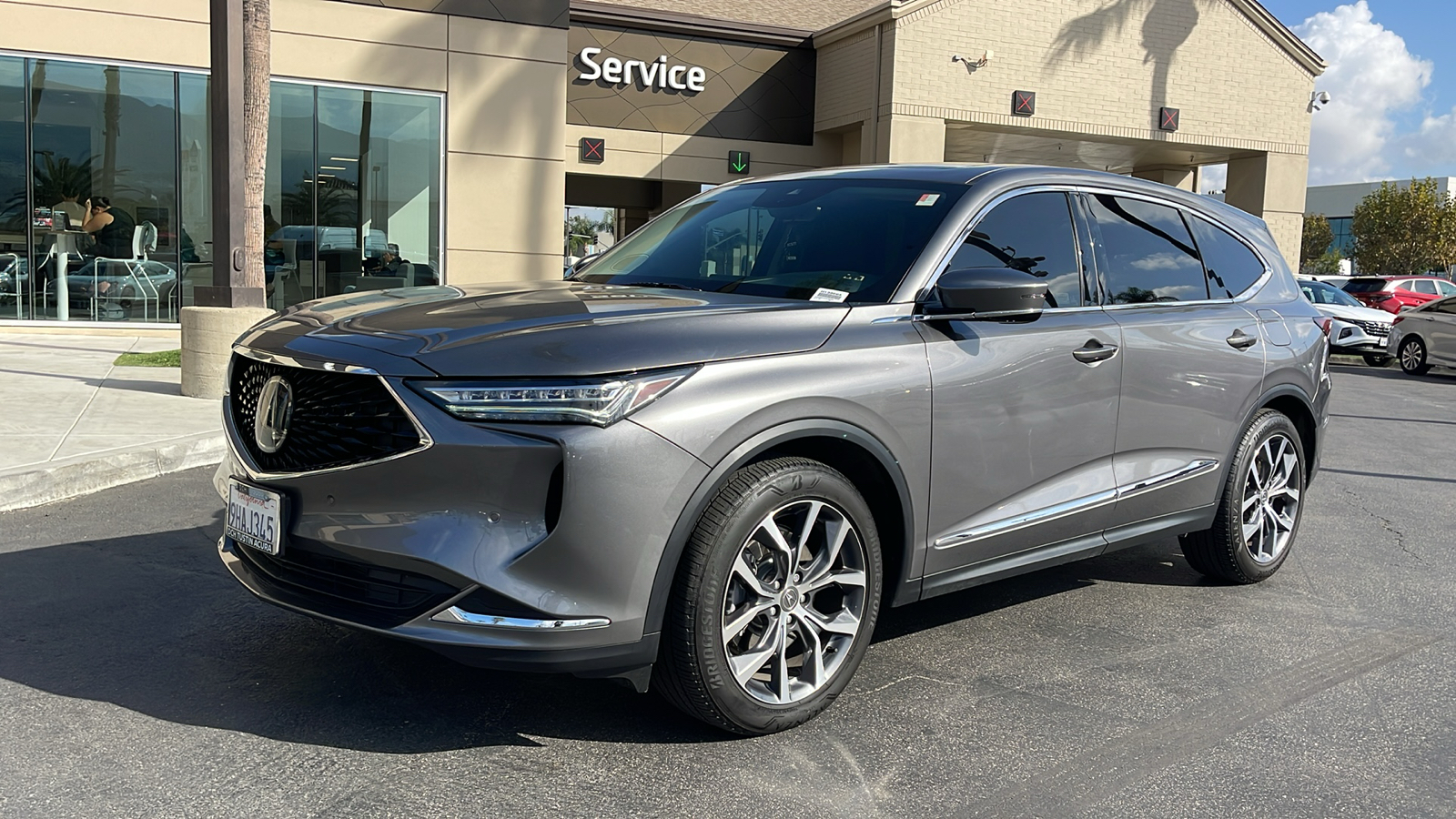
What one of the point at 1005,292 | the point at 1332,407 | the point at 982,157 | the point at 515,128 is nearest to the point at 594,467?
the point at 1005,292

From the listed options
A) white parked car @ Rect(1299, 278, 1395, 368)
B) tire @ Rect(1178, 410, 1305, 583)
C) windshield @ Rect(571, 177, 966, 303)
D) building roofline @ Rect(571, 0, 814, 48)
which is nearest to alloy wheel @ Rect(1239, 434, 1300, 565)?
tire @ Rect(1178, 410, 1305, 583)

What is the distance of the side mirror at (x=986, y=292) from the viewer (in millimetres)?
3887

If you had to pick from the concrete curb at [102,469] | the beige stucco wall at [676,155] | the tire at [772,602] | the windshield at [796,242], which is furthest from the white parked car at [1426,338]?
the tire at [772,602]

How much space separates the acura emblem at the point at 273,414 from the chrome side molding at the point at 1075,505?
2.09m

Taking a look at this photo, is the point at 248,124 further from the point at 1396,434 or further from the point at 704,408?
the point at 1396,434

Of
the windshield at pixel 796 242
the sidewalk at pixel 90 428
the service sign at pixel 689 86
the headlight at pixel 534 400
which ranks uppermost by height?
the service sign at pixel 689 86

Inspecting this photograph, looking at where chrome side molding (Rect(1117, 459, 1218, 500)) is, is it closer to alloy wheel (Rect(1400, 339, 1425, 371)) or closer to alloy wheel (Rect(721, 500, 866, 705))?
alloy wheel (Rect(721, 500, 866, 705))

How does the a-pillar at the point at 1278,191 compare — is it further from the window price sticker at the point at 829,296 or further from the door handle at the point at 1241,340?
the window price sticker at the point at 829,296

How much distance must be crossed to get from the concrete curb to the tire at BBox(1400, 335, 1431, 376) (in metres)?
19.7

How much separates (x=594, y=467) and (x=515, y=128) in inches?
623

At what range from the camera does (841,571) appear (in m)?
3.78

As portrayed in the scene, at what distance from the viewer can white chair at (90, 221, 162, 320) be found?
16.8 m

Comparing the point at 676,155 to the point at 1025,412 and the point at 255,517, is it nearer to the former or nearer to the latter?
the point at 1025,412

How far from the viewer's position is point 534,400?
3131mm
